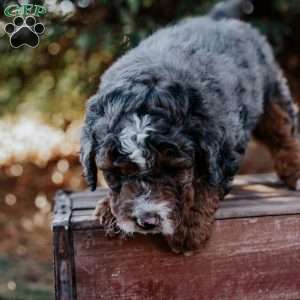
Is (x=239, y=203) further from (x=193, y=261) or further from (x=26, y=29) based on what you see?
(x=26, y=29)

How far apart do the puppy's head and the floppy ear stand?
0.40ft

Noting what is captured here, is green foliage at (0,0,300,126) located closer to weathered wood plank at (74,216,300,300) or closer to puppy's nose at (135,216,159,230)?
weathered wood plank at (74,216,300,300)

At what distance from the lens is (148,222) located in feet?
9.89

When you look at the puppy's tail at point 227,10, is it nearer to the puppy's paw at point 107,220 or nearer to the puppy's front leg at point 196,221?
the puppy's front leg at point 196,221

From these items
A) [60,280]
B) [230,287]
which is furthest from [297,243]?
[60,280]

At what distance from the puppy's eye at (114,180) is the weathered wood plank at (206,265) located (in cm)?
46

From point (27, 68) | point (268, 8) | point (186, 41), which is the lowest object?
point (27, 68)

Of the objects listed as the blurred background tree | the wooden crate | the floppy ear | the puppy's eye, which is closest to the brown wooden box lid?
the wooden crate

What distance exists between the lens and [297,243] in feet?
12.3

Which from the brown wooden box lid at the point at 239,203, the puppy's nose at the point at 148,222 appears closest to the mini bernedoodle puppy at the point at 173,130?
the puppy's nose at the point at 148,222

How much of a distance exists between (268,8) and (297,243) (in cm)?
374

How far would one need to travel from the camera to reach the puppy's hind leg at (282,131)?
15.1ft

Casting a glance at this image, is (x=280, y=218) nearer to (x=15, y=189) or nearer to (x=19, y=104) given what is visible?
(x=19, y=104)

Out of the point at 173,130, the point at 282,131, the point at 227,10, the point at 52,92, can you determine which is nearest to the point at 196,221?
the point at 173,130
